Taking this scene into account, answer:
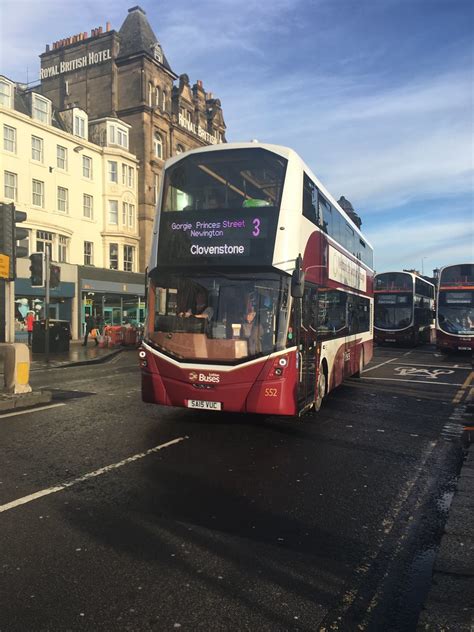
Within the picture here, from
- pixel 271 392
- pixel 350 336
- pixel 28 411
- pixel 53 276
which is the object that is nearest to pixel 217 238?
pixel 271 392

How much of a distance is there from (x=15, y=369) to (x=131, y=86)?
114 feet

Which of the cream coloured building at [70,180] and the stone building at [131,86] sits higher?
the stone building at [131,86]

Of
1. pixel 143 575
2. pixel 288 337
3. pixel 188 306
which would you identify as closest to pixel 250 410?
pixel 288 337

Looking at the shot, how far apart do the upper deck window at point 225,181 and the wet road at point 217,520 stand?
3.44 m

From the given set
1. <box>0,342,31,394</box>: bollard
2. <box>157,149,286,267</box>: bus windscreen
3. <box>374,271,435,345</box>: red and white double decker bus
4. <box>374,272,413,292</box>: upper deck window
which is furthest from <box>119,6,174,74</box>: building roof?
<box>157,149,286,267</box>: bus windscreen

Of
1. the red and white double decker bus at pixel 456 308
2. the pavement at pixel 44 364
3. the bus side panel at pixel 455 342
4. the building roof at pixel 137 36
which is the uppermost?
the building roof at pixel 137 36

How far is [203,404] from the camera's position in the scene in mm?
7031

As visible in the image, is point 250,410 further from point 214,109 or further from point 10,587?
point 214,109

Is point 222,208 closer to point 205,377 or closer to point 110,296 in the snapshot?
point 205,377

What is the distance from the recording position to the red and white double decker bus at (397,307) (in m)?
27.3

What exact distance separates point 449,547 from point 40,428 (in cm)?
590

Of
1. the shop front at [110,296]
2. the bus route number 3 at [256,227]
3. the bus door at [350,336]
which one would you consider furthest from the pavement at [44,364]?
the shop front at [110,296]

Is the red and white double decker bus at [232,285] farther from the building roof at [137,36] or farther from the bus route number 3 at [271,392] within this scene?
the building roof at [137,36]

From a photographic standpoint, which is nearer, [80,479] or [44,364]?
[80,479]
